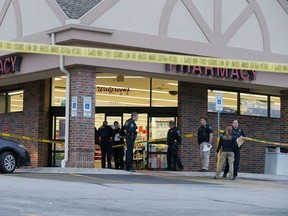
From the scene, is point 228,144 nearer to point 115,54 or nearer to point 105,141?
point 115,54

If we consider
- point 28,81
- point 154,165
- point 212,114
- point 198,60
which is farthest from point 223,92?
point 28,81

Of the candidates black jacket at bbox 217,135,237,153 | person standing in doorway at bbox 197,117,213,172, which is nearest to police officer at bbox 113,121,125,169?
person standing in doorway at bbox 197,117,213,172

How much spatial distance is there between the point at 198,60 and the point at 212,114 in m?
5.22

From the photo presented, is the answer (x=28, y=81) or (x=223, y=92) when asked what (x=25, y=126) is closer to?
(x=28, y=81)

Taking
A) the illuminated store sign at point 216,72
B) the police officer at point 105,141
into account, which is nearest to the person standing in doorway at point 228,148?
the illuminated store sign at point 216,72

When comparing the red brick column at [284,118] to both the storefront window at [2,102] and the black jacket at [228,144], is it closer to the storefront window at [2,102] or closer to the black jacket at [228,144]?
the black jacket at [228,144]

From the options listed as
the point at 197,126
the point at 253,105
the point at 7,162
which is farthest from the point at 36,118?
the point at 253,105

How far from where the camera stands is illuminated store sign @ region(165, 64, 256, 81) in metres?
22.5

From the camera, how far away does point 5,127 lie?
27484 millimetres

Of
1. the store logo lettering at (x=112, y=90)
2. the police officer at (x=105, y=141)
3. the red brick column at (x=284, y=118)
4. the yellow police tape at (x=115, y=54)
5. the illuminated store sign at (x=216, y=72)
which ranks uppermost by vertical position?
the yellow police tape at (x=115, y=54)

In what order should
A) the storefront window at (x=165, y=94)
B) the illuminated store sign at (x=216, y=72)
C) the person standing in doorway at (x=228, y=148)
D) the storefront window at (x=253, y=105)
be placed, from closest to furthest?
the person standing in doorway at (x=228, y=148), the illuminated store sign at (x=216, y=72), the storefront window at (x=165, y=94), the storefront window at (x=253, y=105)

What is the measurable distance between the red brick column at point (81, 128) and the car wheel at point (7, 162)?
2538mm

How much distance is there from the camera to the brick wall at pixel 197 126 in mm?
25328

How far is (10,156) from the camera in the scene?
18.5 metres
